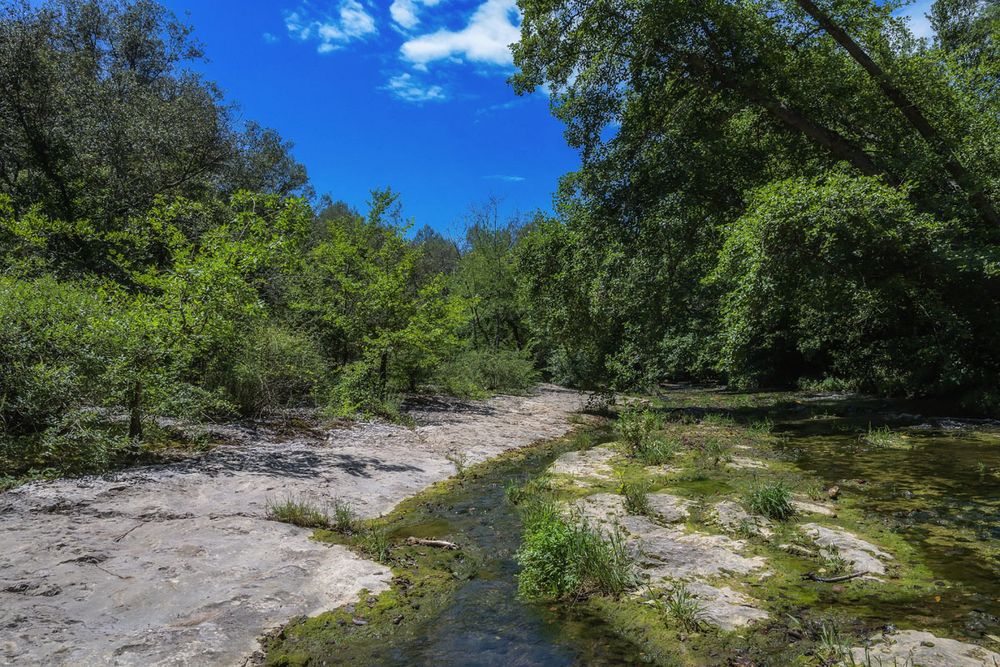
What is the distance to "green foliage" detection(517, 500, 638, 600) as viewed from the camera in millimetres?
5035

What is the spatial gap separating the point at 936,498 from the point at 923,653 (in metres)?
5.11

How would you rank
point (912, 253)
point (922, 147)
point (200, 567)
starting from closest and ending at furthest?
point (200, 567), point (912, 253), point (922, 147)

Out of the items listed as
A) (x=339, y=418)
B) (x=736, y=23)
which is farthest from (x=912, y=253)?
(x=339, y=418)

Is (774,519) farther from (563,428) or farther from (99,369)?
(563,428)

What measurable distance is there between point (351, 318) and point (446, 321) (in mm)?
3486

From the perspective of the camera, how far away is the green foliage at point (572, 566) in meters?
5.04

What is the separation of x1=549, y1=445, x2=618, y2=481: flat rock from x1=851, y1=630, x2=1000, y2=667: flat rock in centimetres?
580

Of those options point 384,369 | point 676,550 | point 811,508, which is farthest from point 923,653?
point 384,369

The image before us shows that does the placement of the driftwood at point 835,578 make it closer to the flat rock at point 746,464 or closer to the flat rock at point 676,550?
the flat rock at point 676,550

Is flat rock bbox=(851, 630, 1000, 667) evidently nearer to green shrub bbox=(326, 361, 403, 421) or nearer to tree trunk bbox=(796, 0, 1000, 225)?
green shrub bbox=(326, 361, 403, 421)

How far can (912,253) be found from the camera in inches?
519

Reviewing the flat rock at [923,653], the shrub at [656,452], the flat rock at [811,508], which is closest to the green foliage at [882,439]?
the shrub at [656,452]

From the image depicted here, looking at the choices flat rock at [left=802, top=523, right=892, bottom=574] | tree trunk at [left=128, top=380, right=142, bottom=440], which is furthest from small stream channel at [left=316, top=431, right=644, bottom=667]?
tree trunk at [left=128, top=380, right=142, bottom=440]

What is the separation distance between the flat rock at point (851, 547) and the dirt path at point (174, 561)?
4792 millimetres
